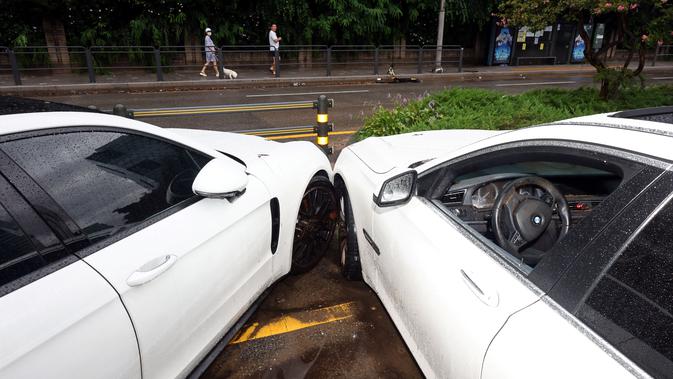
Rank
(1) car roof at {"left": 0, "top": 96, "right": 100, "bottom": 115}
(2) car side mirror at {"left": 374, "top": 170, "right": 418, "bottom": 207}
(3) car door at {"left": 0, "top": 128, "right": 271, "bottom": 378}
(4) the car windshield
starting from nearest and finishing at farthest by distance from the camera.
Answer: (3) car door at {"left": 0, "top": 128, "right": 271, "bottom": 378}
(1) car roof at {"left": 0, "top": 96, "right": 100, "bottom": 115}
(2) car side mirror at {"left": 374, "top": 170, "right": 418, "bottom": 207}
(4) the car windshield

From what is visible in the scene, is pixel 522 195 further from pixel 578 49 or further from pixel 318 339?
pixel 578 49

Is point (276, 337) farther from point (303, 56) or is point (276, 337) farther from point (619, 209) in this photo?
point (303, 56)

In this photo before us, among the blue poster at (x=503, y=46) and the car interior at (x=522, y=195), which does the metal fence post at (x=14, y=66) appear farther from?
the blue poster at (x=503, y=46)

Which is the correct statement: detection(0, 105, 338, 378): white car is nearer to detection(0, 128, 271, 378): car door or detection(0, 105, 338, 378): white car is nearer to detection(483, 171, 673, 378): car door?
detection(0, 128, 271, 378): car door

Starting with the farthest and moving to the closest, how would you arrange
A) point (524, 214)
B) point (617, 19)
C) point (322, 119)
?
point (617, 19) → point (322, 119) → point (524, 214)

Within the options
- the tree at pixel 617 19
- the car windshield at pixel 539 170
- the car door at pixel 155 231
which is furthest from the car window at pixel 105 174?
the tree at pixel 617 19

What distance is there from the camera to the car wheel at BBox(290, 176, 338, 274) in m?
3.42

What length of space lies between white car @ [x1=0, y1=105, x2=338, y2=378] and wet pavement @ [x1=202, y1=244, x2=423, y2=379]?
Answer: 392mm

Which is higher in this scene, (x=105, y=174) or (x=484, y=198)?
(x=105, y=174)

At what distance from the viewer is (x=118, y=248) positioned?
1.77 meters

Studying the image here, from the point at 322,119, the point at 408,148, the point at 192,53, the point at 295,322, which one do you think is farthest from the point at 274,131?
the point at 192,53

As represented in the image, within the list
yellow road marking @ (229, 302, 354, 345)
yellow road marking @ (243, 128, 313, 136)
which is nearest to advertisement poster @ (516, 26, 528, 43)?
yellow road marking @ (243, 128, 313, 136)

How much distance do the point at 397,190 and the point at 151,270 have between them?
Result: 52.5 inches

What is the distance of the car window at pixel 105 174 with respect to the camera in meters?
1.68
